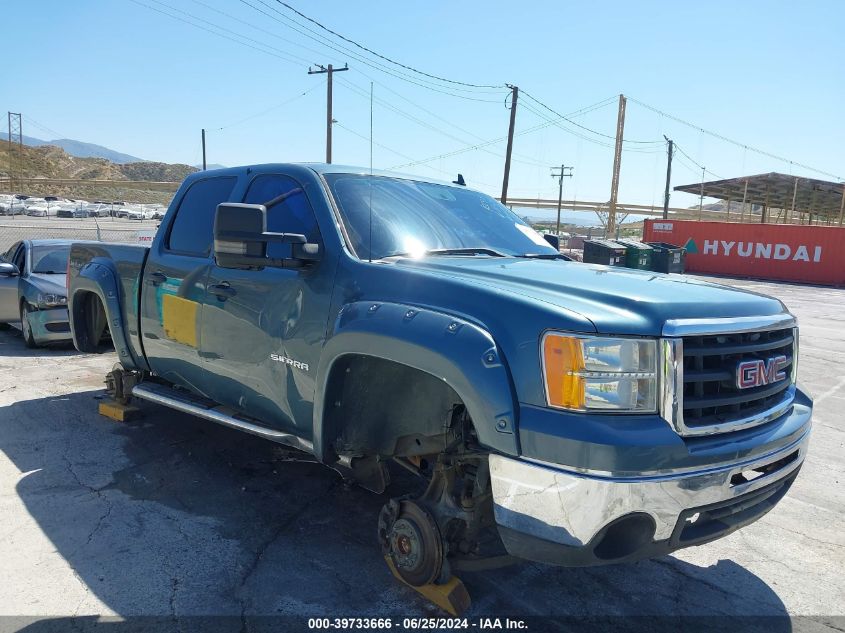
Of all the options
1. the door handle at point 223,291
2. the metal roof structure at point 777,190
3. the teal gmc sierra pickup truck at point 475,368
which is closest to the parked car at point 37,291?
the teal gmc sierra pickup truck at point 475,368

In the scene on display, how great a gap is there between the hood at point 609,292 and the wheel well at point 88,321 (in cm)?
374

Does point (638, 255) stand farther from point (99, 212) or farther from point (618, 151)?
point (99, 212)

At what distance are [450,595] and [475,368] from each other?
43.6 inches

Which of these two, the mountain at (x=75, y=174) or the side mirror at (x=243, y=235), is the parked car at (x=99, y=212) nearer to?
the mountain at (x=75, y=174)

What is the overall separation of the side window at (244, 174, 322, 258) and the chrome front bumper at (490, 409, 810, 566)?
5.35 ft

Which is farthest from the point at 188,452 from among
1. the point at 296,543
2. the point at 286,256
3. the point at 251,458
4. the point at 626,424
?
the point at 626,424

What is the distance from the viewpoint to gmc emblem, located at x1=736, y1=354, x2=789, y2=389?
2523 millimetres

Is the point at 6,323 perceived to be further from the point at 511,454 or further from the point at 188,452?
the point at 511,454

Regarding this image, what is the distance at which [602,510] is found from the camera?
7.20 feet

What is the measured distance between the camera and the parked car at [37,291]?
8.12m

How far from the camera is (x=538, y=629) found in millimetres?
2789

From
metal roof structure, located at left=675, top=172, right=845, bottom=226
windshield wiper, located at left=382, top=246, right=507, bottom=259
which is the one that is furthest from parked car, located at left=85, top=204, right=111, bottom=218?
windshield wiper, located at left=382, top=246, right=507, bottom=259

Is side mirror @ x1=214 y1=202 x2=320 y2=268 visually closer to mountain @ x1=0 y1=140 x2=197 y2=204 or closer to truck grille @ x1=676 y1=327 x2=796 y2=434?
truck grille @ x1=676 y1=327 x2=796 y2=434

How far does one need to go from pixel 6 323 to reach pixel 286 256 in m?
7.90
